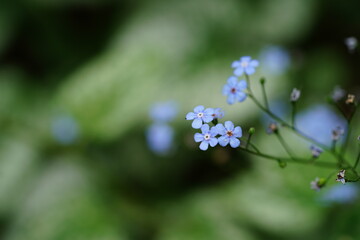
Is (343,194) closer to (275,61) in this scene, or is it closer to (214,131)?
(275,61)

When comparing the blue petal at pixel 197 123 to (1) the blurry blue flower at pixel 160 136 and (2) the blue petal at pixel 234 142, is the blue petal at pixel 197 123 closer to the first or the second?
(2) the blue petal at pixel 234 142

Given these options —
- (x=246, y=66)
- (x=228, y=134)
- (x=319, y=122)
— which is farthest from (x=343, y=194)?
(x=228, y=134)

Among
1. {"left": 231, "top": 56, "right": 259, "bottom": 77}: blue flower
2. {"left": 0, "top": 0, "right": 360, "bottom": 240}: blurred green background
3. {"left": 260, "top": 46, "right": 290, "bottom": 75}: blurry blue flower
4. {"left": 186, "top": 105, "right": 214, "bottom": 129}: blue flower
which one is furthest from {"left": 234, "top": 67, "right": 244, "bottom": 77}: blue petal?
{"left": 260, "top": 46, "right": 290, "bottom": 75}: blurry blue flower

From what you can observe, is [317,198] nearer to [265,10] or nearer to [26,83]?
[265,10]

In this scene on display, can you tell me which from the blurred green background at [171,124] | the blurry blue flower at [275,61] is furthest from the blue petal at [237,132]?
the blurry blue flower at [275,61]

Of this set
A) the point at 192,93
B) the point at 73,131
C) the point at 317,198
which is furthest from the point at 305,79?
the point at 73,131
